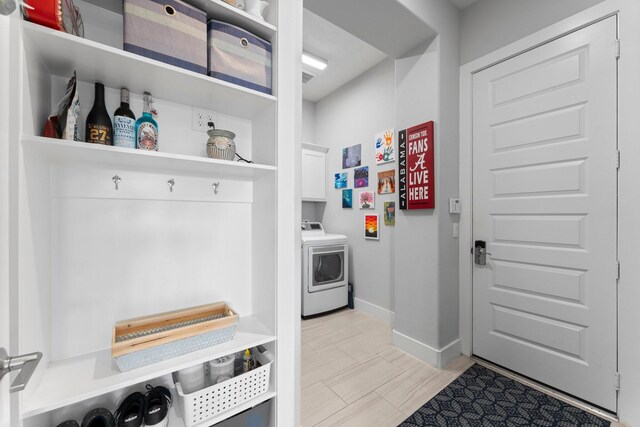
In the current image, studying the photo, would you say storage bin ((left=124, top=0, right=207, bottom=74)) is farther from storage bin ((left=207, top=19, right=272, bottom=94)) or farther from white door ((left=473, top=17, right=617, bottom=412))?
white door ((left=473, top=17, right=617, bottom=412))

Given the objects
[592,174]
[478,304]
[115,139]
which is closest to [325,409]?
[478,304]

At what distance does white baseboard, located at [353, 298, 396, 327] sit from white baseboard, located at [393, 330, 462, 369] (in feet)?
1.90

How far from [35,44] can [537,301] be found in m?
2.87

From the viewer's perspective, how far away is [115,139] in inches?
38.4

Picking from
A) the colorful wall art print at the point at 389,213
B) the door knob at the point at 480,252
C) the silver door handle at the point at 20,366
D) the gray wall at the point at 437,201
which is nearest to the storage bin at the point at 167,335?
the silver door handle at the point at 20,366

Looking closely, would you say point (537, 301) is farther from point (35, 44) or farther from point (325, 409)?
point (35, 44)

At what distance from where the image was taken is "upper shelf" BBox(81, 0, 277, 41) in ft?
3.42

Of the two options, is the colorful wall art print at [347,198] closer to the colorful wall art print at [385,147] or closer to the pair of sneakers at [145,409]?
the colorful wall art print at [385,147]

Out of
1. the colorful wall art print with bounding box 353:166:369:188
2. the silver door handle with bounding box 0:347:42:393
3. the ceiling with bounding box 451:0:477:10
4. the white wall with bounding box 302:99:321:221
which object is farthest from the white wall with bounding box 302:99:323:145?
the silver door handle with bounding box 0:347:42:393

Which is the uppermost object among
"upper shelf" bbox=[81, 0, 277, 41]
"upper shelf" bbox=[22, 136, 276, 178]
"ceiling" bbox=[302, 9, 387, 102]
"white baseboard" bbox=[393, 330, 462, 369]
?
"ceiling" bbox=[302, 9, 387, 102]

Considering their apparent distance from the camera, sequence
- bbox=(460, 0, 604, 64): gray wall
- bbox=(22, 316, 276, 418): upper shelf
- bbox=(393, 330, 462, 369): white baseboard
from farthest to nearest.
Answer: bbox=(393, 330, 462, 369): white baseboard → bbox=(460, 0, 604, 64): gray wall → bbox=(22, 316, 276, 418): upper shelf

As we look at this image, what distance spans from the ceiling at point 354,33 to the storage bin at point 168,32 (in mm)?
1161

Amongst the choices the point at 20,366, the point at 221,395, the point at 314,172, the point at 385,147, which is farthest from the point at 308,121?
the point at 20,366

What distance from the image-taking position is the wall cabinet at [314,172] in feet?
11.9
